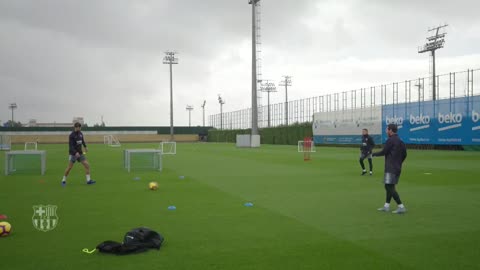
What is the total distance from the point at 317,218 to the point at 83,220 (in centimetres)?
436

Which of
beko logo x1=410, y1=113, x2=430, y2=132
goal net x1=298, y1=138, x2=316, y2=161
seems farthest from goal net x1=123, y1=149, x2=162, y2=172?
beko logo x1=410, y1=113, x2=430, y2=132

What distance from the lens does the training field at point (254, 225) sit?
5637mm

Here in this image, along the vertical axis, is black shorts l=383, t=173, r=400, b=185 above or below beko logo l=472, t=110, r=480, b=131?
below

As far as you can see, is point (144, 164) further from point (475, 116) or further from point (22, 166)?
point (475, 116)

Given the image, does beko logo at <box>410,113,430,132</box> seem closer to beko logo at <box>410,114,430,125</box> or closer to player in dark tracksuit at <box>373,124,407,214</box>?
beko logo at <box>410,114,430,125</box>

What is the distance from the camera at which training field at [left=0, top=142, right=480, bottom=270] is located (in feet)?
18.5

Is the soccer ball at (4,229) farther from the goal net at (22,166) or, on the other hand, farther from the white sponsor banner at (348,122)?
the white sponsor banner at (348,122)

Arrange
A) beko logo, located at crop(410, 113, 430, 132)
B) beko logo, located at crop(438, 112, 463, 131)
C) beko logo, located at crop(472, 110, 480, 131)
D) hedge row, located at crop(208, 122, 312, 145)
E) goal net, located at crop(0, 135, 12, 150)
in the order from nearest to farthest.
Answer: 1. beko logo, located at crop(472, 110, 480, 131)
2. beko logo, located at crop(438, 112, 463, 131)
3. beko logo, located at crop(410, 113, 430, 132)
4. goal net, located at crop(0, 135, 12, 150)
5. hedge row, located at crop(208, 122, 312, 145)

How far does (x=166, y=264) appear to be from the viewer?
5.43 meters

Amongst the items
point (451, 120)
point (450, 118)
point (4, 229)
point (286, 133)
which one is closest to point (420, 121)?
point (450, 118)

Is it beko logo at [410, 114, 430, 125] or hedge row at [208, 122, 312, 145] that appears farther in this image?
hedge row at [208, 122, 312, 145]

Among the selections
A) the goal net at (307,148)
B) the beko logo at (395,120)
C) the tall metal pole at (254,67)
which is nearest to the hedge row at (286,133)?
the tall metal pole at (254,67)

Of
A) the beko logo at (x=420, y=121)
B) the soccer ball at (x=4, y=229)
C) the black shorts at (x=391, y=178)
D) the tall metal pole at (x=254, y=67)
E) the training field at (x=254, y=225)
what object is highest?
the tall metal pole at (x=254, y=67)

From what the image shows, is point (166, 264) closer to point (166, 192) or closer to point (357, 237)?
point (357, 237)
